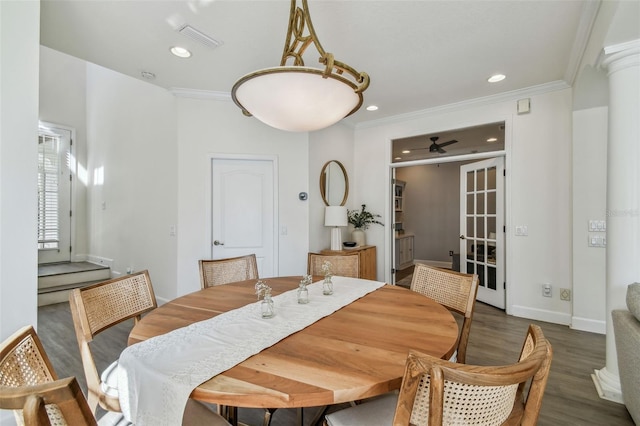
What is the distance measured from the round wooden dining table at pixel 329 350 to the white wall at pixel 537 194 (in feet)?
8.41

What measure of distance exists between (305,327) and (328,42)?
7.42 ft

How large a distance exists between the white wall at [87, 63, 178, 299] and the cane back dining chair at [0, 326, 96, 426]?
2.79 meters

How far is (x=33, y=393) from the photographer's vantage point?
61 cm

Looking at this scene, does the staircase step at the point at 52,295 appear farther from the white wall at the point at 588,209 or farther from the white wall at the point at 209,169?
the white wall at the point at 588,209

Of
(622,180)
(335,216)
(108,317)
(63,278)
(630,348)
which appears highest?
(622,180)

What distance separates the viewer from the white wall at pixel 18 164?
164cm

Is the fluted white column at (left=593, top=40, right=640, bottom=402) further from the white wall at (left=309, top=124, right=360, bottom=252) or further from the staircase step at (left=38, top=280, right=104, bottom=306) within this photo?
the staircase step at (left=38, top=280, right=104, bottom=306)

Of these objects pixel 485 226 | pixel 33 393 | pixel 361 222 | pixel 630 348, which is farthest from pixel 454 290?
pixel 361 222

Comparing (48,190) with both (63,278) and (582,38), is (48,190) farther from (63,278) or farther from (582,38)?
(582,38)

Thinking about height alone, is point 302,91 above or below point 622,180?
above

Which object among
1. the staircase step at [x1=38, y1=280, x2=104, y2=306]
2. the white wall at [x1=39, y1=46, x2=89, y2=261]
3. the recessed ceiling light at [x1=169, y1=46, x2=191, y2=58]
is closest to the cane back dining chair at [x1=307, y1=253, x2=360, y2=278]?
the recessed ceiling light at [x1=169, y1=46, x2=191, y2=58]

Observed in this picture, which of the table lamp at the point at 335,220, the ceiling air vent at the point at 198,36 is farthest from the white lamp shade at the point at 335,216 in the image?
the ceiling air vent at the point at 198,36

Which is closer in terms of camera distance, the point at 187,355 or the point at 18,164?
the point at 187,355

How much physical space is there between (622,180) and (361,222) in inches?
117
